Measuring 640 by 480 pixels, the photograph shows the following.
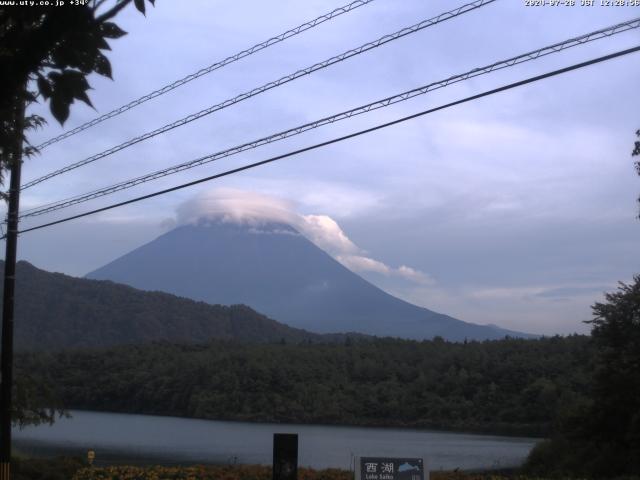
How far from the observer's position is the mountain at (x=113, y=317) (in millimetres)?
108625

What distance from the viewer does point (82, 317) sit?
11500 cm

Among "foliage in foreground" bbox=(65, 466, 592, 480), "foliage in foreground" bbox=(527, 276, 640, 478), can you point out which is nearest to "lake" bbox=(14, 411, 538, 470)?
"foliage in foreground" bbox=(527, 276, 640, 478)

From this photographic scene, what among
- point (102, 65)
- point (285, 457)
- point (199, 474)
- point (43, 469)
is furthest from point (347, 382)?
point (102, 65)

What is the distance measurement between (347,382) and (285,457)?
47664mm

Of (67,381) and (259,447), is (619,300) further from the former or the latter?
(67,381)

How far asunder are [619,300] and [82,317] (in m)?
99.2

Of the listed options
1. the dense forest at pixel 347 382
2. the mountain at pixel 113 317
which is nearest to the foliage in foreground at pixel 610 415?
the dense forest at pixel 347 382

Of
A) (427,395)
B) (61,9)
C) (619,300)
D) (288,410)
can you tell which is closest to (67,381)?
(288,410)

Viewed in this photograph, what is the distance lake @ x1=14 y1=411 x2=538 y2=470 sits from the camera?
2636 cm

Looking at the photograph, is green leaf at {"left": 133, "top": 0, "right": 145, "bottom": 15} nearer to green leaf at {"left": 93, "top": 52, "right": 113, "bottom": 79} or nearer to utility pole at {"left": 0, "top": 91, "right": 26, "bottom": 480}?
green leaf at {"left": 93, "top": 52, "right": 113, "bottom": 79}

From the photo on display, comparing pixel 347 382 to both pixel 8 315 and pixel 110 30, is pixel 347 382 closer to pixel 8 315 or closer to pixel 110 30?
pixel 8 315

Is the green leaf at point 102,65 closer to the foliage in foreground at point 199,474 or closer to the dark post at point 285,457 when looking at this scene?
the dark post at point 285,457

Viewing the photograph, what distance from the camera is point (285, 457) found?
37.9 feet

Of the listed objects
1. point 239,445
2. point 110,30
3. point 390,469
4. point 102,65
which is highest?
point 110,30
